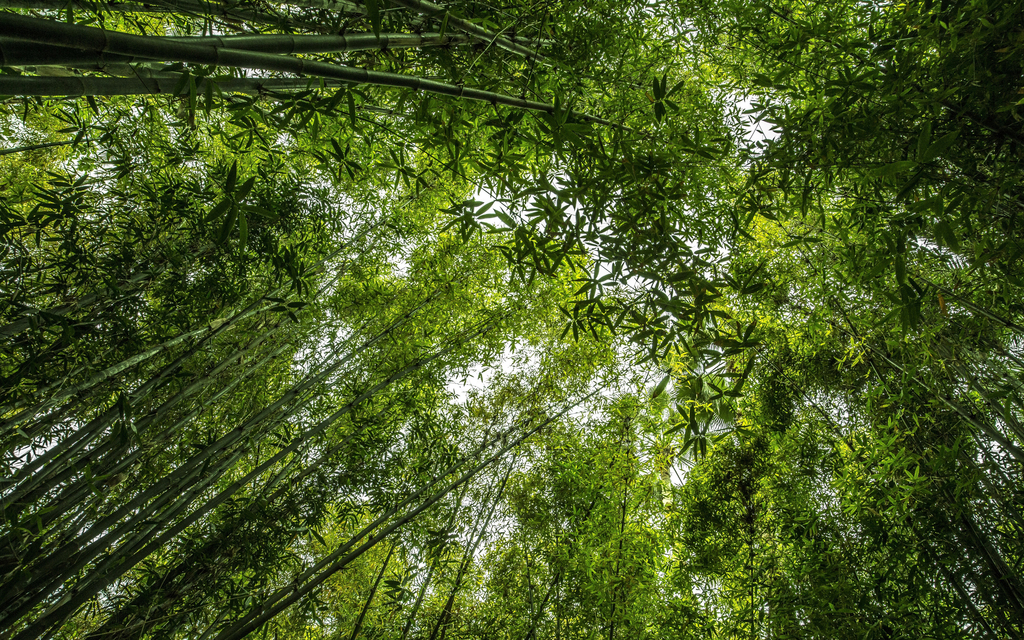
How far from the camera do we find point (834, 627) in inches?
117

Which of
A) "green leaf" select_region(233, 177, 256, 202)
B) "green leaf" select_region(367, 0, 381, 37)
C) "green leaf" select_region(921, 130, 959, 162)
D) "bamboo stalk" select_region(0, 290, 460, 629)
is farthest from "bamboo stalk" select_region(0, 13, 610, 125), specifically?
"bamboo stalk" select_region(0, 290, 460, 629)

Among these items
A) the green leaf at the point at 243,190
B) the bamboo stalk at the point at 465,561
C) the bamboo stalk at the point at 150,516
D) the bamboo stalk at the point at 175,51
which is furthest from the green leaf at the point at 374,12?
the bamboo stalk at the point at 465,561

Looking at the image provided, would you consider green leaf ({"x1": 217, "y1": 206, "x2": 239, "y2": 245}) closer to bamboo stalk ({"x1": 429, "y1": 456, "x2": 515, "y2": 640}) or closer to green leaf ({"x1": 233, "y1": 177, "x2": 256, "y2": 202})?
green leaf ({"x1": 233, "y1": 177, "x2": 256, "y2": 202})

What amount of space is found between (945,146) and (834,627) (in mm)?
3004

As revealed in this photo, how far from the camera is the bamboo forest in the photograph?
1591mm

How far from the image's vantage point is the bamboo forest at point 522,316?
5.22 ft

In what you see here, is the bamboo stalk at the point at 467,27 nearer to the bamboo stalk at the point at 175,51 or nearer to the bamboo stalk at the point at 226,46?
the bamboo stalk at the point at 226,46

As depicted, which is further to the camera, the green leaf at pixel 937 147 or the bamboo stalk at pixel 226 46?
the green leaf at pixel 937 147

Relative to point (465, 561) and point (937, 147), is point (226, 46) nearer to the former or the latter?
point (937, 147)

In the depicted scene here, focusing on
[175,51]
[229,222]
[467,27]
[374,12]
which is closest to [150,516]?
[229,222]

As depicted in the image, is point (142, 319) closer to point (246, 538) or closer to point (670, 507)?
point (246, 538)

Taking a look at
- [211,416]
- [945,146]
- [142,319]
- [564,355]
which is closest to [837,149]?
[945,146]

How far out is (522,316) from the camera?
13.4 ft

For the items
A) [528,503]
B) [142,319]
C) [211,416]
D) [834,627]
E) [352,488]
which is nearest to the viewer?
[142,319]
